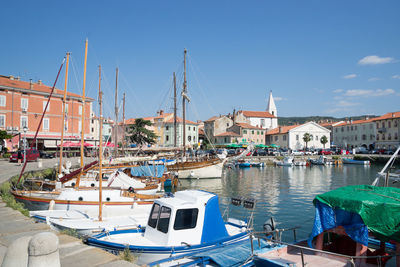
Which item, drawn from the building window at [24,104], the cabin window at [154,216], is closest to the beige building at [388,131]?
the cabin window at [154,216]

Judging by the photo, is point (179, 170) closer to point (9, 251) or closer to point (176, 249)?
point (176, 249)

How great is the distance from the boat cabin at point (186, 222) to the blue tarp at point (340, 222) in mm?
3264

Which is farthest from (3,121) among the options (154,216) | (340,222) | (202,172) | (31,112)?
(340,222)

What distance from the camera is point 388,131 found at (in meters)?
83.1

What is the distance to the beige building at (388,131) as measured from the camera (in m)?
80.1

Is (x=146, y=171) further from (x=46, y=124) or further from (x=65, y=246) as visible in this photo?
(x=46, y=124)

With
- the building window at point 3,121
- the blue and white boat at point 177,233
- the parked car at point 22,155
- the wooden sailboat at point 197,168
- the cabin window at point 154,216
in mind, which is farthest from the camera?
the building window at point 3,121

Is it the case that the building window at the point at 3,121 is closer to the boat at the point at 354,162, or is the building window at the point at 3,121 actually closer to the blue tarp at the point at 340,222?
the blue tarp at the point at 340,222

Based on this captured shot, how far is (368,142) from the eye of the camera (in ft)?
301

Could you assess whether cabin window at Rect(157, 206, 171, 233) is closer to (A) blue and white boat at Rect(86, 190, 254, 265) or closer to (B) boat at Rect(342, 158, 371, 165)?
(A) blue and white boat at Rect(86, 190, 254, 265)

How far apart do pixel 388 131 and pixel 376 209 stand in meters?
89.6

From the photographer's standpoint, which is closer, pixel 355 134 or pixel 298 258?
pixel 298 258

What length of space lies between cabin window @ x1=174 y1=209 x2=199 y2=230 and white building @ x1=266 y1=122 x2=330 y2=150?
85.2 m

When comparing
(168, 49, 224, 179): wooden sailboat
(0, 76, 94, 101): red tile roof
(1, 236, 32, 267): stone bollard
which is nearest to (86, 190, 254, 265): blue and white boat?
(1, 236, 32, 267): stone bollard
